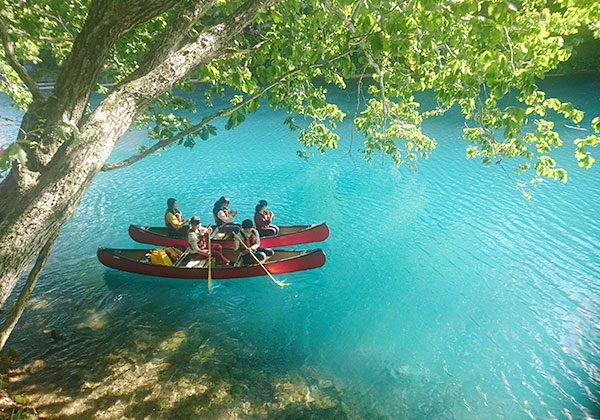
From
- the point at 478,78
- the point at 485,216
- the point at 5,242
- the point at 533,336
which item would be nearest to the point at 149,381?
the point at 5,242

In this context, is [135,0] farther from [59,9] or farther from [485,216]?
[485,216]

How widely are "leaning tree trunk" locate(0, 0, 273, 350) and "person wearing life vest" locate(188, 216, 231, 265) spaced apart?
5729 mm

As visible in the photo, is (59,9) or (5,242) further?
(59,9)

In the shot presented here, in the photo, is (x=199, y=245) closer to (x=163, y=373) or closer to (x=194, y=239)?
(x=194, y=239)

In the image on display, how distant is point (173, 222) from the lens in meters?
9.95

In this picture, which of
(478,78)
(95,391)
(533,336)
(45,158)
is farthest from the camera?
(533,336)

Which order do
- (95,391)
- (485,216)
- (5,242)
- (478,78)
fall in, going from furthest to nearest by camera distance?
(485,216) < (95,391) < (478,78) < (5,242)

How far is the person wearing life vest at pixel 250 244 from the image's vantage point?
8828 mm

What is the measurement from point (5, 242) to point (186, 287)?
6.81 meters

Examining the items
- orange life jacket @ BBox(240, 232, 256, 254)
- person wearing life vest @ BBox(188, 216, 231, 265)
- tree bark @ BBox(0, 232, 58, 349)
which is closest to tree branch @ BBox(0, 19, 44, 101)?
tree bark @ BBox(0, 232, 58, 349)

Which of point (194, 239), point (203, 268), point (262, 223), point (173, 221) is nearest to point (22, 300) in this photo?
point (203, 268)

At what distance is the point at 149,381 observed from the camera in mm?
5828

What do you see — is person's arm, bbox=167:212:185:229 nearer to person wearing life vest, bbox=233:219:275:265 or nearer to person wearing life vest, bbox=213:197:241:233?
person wearing life vest, bbox=213:197:241:233

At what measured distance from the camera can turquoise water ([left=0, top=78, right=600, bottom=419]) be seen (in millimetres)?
5957
